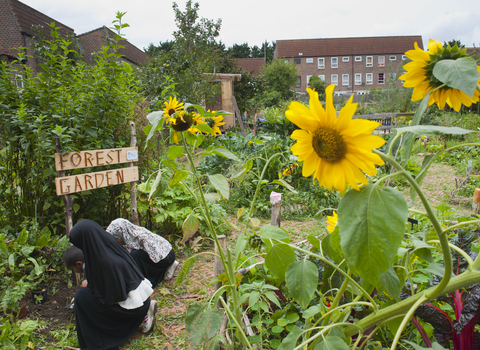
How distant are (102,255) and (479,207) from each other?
4763 mm

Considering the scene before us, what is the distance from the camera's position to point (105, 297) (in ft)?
7.87

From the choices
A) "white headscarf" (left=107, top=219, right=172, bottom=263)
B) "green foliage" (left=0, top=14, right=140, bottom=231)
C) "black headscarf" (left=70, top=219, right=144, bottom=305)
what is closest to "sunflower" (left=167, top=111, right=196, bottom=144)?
"black headscarf" (left=70, top=219, right=144, bottom=305)

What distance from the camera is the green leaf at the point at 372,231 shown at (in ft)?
1.56

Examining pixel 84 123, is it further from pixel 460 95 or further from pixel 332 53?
pixel 332 53

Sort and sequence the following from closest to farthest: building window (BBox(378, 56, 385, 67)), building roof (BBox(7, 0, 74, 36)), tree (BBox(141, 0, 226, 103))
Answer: tree (BBox(141, 0, 226, 103)), building roof (BBox(7, 0, 74, 36)), building window (BBox(378, 56, 385, 67))

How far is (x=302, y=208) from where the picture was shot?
16.8 feet

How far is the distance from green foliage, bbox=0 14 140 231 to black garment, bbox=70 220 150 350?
0.89m

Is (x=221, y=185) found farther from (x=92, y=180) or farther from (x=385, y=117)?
(x=385, y=117)

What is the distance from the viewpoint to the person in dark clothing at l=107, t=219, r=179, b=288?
313 centimetres

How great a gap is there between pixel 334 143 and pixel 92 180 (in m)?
2.86

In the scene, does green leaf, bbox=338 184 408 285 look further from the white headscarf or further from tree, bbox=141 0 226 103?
tree, bbox=141 0 226 103

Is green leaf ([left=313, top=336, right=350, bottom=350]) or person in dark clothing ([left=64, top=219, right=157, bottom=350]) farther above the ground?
green leaf ([left=313, top=336, right=350, bottom=350])

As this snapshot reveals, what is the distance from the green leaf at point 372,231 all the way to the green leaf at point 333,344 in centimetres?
29

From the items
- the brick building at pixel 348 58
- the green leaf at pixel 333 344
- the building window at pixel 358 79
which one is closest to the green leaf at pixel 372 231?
the green leaf at pixel 333 344
